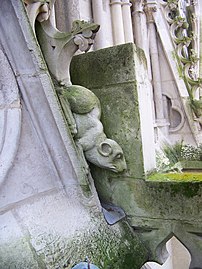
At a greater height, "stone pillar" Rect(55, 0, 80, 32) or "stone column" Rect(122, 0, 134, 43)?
"stone pillar" Rect(55, 0, 80, 32)

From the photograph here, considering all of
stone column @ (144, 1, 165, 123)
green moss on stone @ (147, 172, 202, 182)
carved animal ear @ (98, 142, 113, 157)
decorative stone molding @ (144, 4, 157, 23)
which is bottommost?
stone column @ (144, 1, 165, 123)

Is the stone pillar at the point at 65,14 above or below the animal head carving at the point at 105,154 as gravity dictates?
above

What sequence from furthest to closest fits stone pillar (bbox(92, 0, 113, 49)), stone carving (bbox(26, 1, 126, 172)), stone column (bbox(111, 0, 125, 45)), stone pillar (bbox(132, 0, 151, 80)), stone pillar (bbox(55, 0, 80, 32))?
stone pillar (bbox(132, 0, 151, 80)) → stone column (bbox(111, 0, 125, 45)) → stone pillar (bbox(92, 0, 113, 49)) → stone pillar (bbox(55, 0, 80, 32)) → stone carving (bbox(26, 1, 126, 172))

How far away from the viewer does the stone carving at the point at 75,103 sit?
1.57m

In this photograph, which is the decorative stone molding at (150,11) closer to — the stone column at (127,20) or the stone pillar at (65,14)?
the stone column at (127,20)

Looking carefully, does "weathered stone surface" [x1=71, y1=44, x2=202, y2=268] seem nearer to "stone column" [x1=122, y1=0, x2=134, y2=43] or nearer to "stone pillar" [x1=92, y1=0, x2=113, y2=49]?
"stone pillar" [x1=92, y1=0, x2=113, y2=49]

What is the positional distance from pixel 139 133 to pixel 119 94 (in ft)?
0.74

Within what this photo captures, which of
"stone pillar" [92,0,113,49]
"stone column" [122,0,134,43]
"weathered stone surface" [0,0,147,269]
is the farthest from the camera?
"stone column" [122,0,134,43]

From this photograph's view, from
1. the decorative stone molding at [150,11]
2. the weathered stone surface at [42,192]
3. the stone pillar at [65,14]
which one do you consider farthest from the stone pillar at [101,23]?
the weathered stone surface at [42,192]

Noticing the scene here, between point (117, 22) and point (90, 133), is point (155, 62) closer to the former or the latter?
point (117, 22)

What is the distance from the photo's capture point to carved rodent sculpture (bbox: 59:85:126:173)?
1.60 m

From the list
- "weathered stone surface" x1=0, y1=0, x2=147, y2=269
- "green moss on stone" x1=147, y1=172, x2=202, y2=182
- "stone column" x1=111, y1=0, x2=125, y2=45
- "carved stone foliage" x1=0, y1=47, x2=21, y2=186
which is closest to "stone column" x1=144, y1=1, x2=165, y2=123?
"stone column" x1=111, y1=0, x2=125, y2=45

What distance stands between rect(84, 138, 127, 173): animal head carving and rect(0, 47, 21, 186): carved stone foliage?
406 millimetres

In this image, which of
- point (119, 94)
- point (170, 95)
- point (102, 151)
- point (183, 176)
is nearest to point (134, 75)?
point (119, 94)
